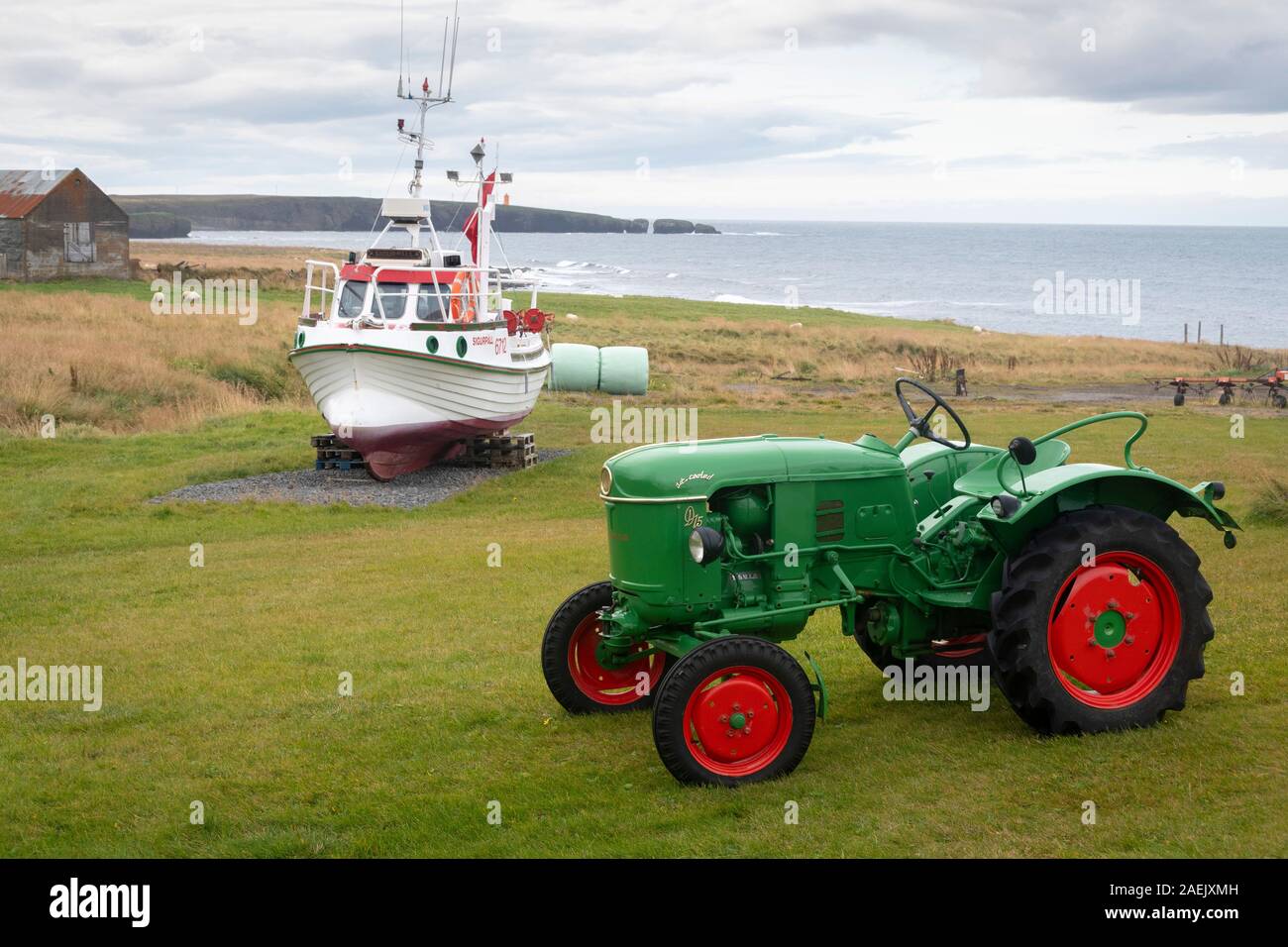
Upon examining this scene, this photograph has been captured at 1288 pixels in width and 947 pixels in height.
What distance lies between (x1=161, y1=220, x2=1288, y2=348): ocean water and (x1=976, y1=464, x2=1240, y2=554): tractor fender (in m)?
45.8

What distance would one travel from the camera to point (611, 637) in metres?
6.49

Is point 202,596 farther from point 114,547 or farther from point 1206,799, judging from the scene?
point 1206,799

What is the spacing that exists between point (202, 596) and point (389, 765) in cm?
482

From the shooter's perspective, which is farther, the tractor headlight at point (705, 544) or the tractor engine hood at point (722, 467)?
the tractor engine hood at point (722, 467)

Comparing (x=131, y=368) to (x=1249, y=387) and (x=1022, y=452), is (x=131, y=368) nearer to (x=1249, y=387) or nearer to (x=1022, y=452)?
(x=1022, y=452)

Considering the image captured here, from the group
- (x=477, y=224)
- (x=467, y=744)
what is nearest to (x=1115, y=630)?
(x=467, y=744)

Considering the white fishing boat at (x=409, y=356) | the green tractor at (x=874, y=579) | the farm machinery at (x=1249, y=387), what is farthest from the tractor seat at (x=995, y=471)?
the farm machinery at (x=1249, y=387)

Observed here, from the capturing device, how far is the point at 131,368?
24.2 metres

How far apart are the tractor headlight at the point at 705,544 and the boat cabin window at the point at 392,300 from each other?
12783 millimetres

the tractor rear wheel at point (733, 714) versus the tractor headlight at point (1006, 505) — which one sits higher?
the tractor headlight at point (1006, 505)

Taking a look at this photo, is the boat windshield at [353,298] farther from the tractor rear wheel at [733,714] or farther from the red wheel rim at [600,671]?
the tractor rear wheel at [733,714]

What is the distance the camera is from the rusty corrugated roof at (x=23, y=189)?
168ft

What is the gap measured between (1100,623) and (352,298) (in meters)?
13.8

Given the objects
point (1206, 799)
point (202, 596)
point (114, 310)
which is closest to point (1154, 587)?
point (1206, 799)
